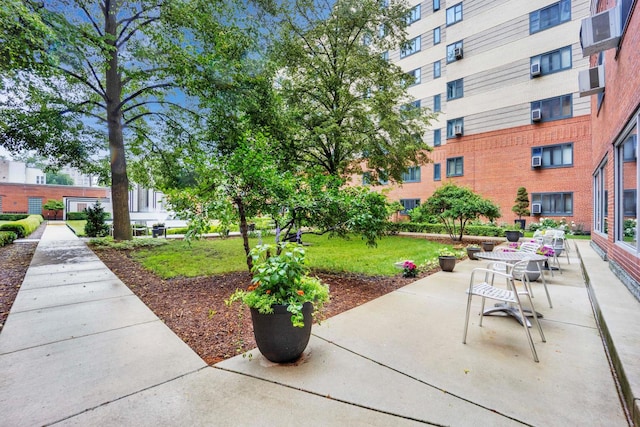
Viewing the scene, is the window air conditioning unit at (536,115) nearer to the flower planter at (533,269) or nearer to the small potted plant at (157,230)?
the flower planter at (533,269)

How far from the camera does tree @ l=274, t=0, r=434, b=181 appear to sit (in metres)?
12.0

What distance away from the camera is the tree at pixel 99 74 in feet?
27.2

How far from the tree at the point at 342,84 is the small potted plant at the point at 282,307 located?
924 centimetres

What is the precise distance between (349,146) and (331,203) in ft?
21.3

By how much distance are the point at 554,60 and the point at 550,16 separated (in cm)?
258

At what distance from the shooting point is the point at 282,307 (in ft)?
8.64

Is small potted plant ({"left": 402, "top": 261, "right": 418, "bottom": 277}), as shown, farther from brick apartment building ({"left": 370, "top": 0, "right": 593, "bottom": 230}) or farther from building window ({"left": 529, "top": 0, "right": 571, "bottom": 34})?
building window ({"left": 529, "top": 0, "right": 571, "bottom": 34})

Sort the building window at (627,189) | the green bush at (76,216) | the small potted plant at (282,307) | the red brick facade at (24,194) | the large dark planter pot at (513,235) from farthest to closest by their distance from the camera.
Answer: the red brick facade at (24,194) < the green bush at (76,216) < the large dark planter pot at (513,235) < the building window at (627,189) < the small potted plant at (282,307)

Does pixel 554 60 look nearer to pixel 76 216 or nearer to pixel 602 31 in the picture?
pixel 602 31

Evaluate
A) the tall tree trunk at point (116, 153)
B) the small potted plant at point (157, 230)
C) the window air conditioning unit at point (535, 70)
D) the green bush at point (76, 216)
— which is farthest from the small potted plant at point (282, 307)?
the green bush at point (76, 216)

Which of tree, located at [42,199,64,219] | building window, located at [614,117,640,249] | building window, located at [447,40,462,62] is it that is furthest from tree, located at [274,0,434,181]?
tree, located at [42,199,64,219]

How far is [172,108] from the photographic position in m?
12.0

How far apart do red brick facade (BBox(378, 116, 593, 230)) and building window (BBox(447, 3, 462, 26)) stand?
8419mm

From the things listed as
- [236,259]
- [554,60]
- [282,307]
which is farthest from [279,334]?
[554,60]
